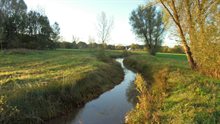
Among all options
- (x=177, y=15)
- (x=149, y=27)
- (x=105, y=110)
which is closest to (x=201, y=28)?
(x=177, y=15)

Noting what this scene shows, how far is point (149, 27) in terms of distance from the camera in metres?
54.5

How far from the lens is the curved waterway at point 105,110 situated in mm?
11156

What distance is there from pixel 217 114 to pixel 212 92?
109 inches

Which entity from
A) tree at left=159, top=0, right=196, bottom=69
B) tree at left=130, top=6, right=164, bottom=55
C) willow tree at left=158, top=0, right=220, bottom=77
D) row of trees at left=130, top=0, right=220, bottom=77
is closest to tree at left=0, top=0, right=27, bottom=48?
tree at left=130, top=6, right=164, bottom=55

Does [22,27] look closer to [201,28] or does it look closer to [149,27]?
[149,27]

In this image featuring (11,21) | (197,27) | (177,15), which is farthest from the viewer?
(11,21)

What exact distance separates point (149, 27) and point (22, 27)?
3049 centimetres

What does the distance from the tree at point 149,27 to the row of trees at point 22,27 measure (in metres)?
23.9

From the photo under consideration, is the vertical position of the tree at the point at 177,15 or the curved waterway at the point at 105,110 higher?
the tree at the point at 177,15

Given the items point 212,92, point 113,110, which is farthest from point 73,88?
point 212,92

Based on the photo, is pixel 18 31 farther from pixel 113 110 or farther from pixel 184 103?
pixel 184 103

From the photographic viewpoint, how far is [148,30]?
5447 cm

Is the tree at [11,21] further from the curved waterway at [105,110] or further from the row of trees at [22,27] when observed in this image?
the curved waterway at [105,110]

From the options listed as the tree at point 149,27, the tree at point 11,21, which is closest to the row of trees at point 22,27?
the tree at point 11,21
